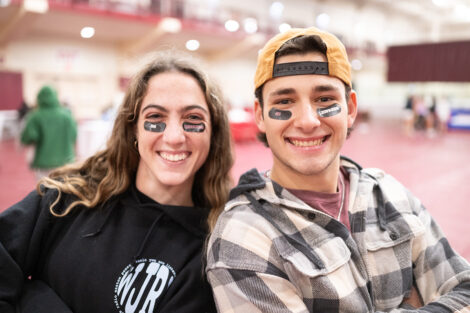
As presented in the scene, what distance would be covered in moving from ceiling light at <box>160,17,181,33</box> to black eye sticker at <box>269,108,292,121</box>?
11.5 metres

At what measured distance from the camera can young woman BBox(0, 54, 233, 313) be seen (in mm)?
1414

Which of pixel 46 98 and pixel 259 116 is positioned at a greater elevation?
pixel 46 98

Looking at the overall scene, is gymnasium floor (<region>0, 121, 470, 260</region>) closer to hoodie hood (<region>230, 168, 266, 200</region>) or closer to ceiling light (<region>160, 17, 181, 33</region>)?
hoodie hood (<region>230, 168, 266, 200</region>)

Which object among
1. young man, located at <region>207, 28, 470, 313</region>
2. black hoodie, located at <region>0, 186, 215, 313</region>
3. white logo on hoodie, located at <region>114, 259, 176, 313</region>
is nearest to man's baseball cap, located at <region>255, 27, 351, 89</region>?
young man, located at <region>207, 28, 470, 313</region>

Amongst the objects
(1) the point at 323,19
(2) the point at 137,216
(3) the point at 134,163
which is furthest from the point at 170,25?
(1) the point at 323,19

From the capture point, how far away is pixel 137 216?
1.62 metres

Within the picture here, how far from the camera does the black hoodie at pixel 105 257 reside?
54.9 inches

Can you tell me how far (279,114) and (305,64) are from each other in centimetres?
19

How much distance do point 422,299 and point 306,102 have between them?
2.66 feet

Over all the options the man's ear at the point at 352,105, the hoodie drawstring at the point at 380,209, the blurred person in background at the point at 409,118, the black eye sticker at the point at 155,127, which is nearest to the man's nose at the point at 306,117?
the man's ear at the point at 352,105

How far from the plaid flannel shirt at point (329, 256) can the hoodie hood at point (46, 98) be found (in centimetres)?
386

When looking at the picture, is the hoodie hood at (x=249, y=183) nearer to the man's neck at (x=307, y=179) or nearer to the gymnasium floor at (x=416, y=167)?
the man's neck at (x=307, y=179)

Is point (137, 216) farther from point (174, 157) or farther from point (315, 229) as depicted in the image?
point (315, 229)

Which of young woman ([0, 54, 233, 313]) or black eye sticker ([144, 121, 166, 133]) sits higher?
black eye sticker ([144, 121, 166, 133])
